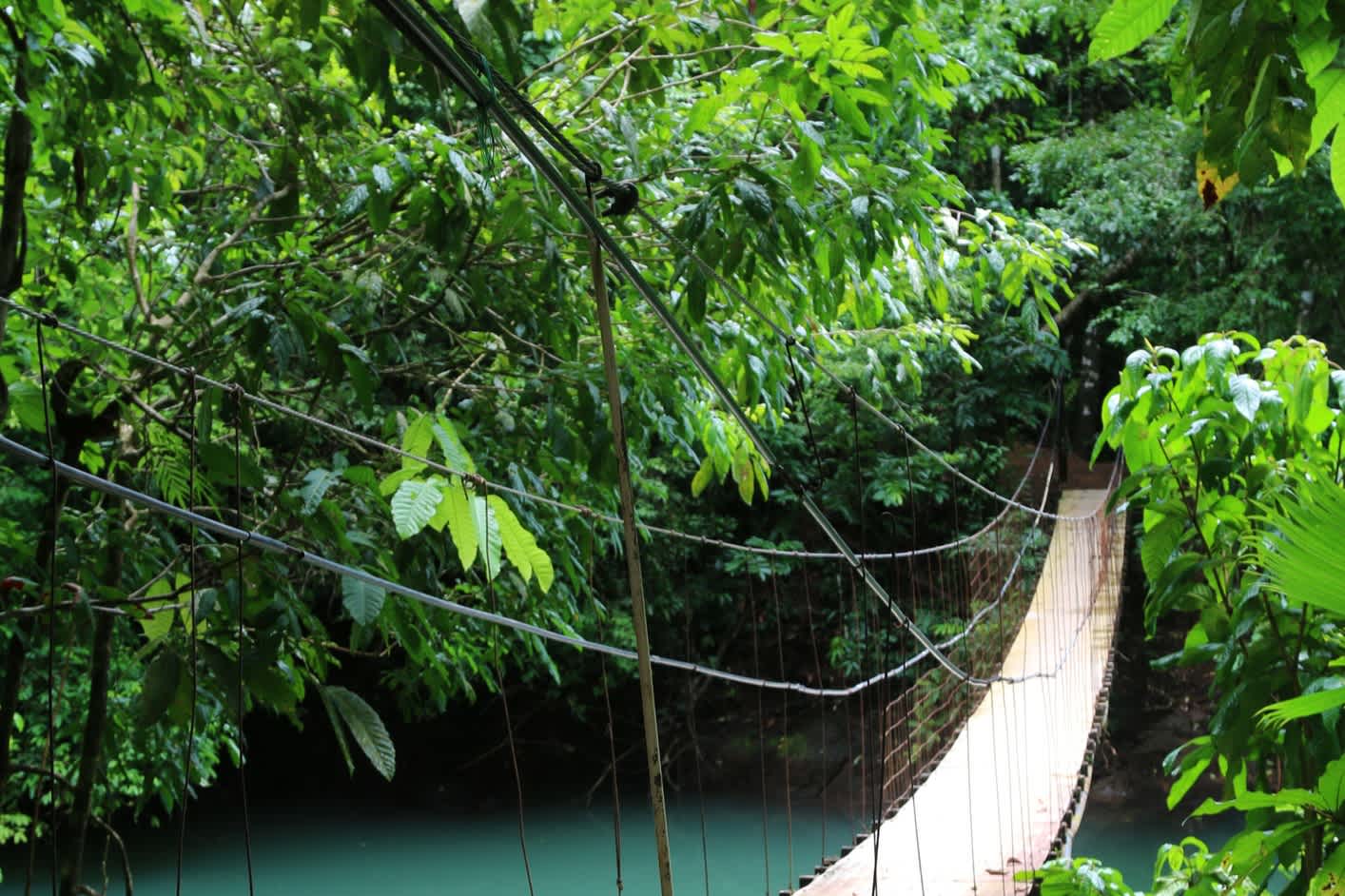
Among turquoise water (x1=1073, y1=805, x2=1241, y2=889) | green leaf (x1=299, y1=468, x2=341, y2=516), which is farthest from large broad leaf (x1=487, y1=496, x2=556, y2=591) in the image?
turquoise water (x1=1073, y1=805, x2=1241, y2=889)

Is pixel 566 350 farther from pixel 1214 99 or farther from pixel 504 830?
pixel 504 830

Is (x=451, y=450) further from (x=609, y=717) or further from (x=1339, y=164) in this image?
(x=1339, y=164)

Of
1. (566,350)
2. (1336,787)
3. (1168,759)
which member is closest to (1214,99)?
(1336,787)

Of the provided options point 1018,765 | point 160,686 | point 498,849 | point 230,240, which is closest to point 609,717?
point 160,686

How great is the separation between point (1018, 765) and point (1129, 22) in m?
2.79

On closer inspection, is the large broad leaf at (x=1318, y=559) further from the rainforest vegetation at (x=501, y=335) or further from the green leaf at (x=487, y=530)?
the green leaf at (x=487, y=530)

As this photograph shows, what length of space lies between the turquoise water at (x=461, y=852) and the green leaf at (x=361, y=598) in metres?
4.44

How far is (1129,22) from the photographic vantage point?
0.56m

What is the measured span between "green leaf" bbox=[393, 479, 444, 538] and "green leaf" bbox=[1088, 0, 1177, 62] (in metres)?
0.51

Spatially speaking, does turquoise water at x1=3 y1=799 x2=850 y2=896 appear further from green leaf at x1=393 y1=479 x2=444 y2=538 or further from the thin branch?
green leaf at x1=393 y1=479 x2=444 y2=538

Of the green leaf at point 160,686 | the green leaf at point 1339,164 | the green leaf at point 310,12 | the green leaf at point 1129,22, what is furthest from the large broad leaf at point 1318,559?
the green leaf at point 310,12

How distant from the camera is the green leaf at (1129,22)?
556 millimetres

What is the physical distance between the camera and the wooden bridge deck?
2.30 metres

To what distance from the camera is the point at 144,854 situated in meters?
5.75
